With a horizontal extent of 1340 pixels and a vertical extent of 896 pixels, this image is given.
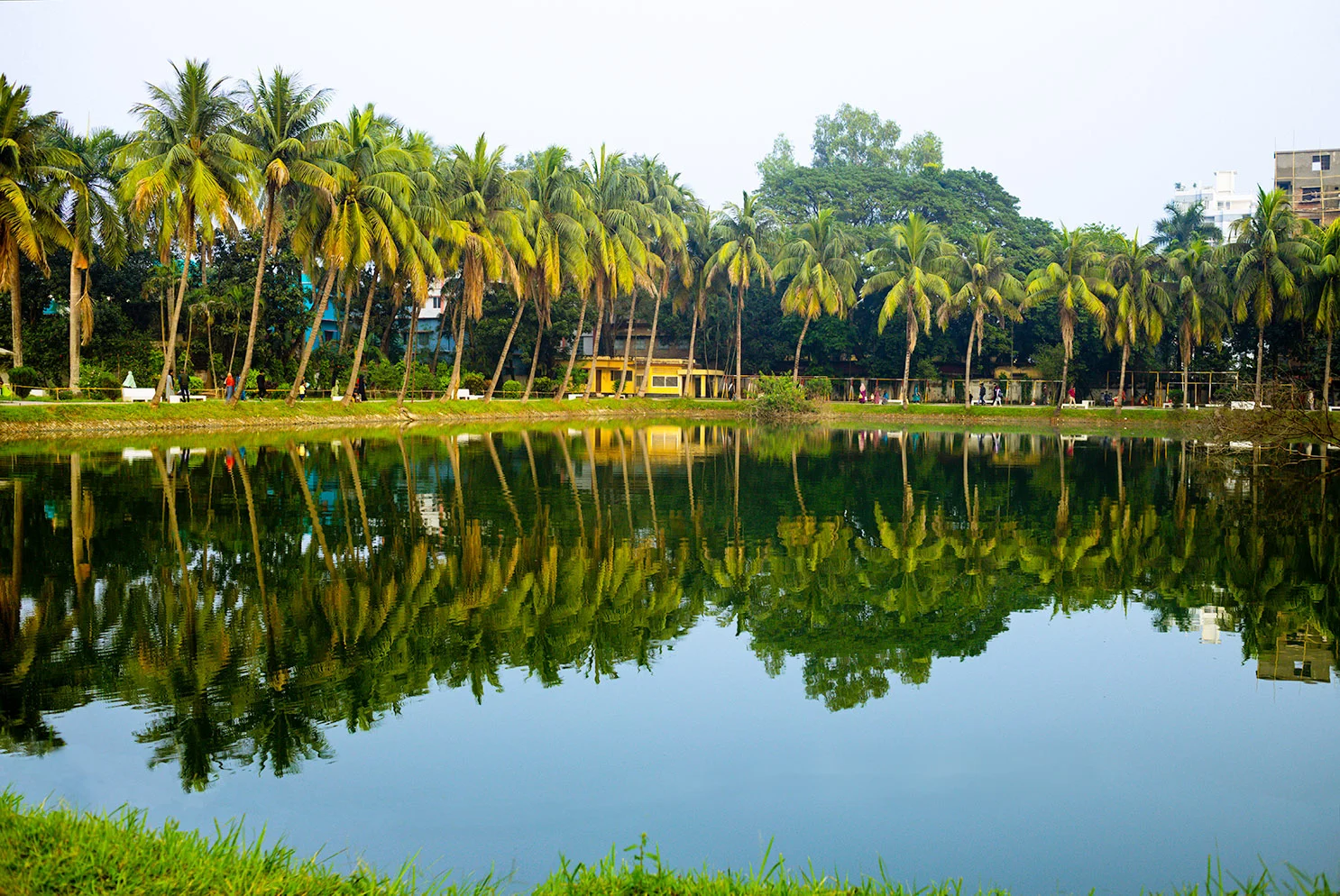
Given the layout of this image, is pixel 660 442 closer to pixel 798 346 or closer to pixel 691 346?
pixel 798 346

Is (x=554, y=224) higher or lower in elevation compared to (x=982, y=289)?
higher

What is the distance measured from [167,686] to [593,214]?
44.7m

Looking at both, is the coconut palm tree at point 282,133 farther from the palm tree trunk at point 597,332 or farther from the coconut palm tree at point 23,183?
the palm tree trunk at point 597,332

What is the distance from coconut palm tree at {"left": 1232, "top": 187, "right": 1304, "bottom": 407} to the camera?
49250 mm

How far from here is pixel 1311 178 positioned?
89.1 meters

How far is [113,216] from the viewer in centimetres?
3775

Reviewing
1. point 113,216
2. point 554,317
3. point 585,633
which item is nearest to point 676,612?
point 585,633

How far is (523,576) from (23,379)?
3358 centimetres

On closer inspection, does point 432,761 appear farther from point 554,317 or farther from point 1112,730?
point 554,317

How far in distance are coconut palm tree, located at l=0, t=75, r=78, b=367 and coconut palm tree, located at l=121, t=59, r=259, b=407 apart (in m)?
2.26

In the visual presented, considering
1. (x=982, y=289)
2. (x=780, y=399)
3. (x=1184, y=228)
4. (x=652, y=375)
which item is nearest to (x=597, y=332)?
Answer: (x=780, y=399)

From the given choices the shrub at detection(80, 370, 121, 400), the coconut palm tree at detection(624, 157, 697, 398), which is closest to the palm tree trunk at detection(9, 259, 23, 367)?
the shrub at detection(80, 370, 121, 400)

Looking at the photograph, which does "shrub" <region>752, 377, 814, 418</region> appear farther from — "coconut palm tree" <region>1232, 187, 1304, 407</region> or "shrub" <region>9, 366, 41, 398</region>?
"shrub" <region>9, 366, 41, 398</region>

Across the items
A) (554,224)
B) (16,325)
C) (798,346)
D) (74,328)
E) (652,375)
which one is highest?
(554,224)
